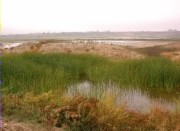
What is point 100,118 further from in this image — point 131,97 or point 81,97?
point 131,97

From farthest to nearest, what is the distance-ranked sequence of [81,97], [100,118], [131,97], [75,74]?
1. [75,74]
2. [131,97]
3. [81,97]
4. [100,118]

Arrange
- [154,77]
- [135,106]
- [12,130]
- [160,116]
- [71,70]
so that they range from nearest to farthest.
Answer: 1. [12,130]
2. [160,116]
3. [135,106]
4. [154,77]
5. [71,70]

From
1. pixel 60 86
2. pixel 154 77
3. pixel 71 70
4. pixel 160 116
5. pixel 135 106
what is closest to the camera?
pixel 160 116

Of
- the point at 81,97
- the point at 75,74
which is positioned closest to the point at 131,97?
the point at 81,97

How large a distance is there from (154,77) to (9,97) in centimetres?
595

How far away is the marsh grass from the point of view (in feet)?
30.2

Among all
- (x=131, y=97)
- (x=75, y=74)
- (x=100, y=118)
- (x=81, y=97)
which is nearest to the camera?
(x=100, y=118)

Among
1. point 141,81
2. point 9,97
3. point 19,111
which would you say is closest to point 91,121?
point 19,111

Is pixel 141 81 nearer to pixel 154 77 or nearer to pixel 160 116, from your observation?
pixel 154 77

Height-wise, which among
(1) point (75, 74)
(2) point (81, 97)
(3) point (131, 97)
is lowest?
(3) point (131, 97)

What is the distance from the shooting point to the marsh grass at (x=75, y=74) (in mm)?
9195

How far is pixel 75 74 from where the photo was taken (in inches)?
521

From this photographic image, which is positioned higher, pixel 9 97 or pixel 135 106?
pixel 9 97

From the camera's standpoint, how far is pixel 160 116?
21.7 ft
